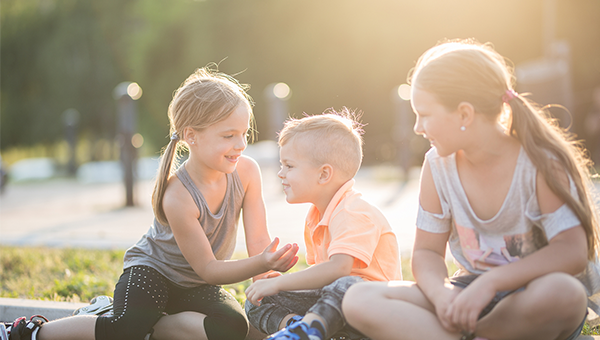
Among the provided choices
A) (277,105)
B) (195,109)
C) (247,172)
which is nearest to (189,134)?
(195,109)

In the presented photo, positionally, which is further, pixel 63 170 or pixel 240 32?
pixel 240 32

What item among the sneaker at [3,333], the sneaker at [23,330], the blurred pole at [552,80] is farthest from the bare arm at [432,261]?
the blurred pole at [552,80]

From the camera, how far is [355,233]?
83.4 inches

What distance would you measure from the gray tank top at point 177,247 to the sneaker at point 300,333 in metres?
0.79

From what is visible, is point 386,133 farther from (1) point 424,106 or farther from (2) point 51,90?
(1) point 424,106

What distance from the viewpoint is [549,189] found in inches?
71.3

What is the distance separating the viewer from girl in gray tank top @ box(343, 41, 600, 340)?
5.74 feet

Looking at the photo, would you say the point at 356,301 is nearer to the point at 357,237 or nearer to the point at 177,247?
the point at 357,237

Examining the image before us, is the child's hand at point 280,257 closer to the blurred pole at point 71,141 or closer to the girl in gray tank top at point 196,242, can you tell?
the girl in gray tank top at point 196,242

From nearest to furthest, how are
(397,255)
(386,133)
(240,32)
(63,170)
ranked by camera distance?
(397,255)
(63,170)
(386,133)
(240,32)

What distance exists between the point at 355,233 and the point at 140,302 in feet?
3.28

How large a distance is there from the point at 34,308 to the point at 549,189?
251cm

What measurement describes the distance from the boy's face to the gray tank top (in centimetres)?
40

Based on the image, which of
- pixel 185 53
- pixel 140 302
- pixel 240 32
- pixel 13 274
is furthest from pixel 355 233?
pixel 185 53
